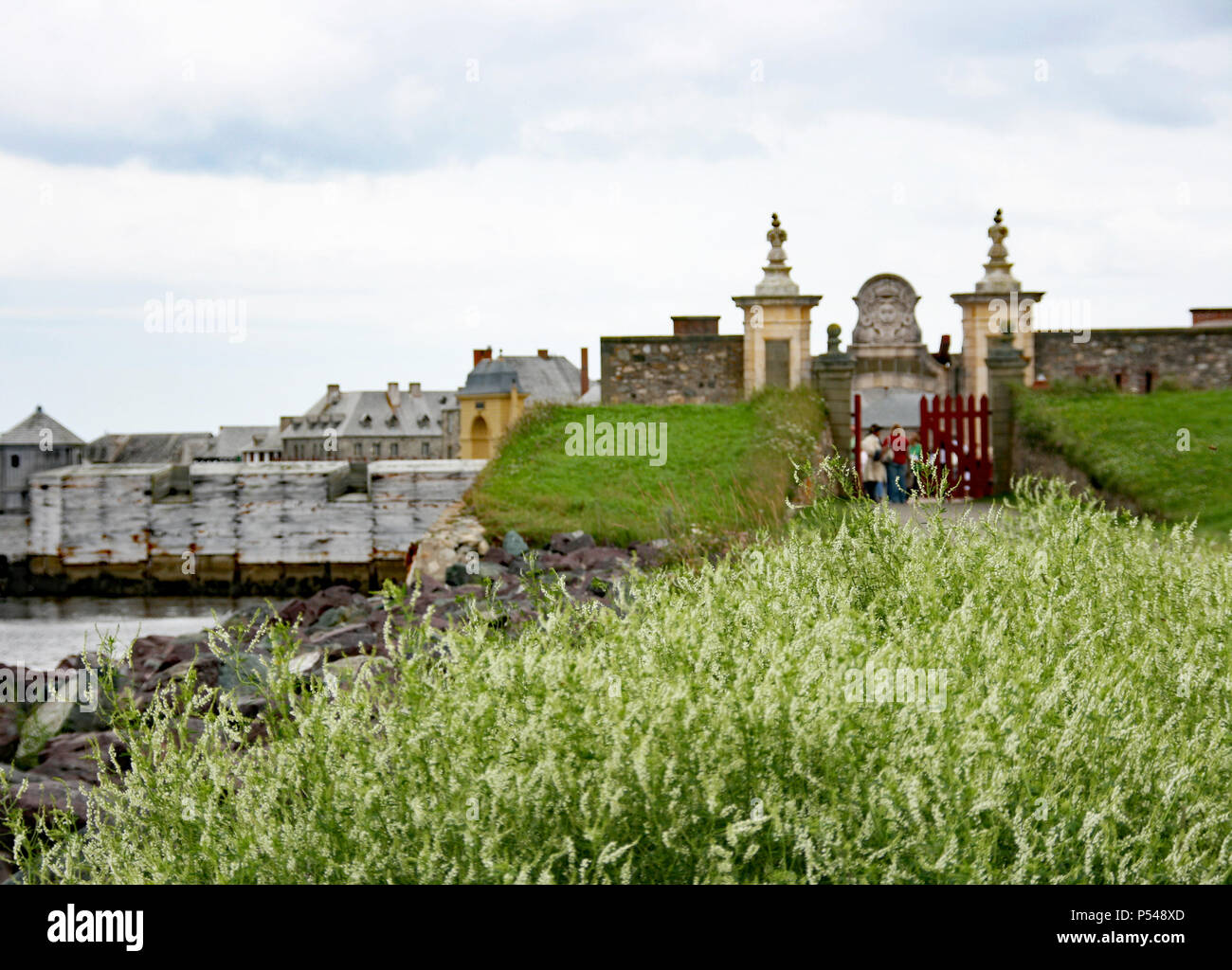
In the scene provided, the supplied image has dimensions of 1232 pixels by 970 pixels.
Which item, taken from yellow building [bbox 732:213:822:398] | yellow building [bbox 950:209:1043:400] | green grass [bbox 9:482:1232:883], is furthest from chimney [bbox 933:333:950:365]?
green grass [bbox 9:482:1232:883]

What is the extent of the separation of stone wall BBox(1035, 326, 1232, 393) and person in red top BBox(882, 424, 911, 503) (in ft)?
34.3

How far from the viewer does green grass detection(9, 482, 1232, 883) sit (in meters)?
3.54

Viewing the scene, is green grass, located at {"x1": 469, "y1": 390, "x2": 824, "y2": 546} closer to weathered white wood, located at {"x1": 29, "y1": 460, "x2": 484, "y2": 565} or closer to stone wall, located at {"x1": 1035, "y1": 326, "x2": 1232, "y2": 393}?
weathered white wood, located at {"x1": 29, "y1": 460, "x2": 484, "y2": 565}

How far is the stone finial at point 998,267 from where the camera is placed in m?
26.7

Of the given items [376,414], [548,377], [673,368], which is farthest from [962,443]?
[376,414]

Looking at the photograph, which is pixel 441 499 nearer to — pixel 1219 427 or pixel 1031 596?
pixel 1219 427

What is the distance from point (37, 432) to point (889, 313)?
90.7 ft

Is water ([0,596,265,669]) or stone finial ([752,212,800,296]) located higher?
stone finial ([752,212,800,296])

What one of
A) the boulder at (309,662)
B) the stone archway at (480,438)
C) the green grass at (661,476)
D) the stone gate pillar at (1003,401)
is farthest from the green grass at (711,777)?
the stone archway at (480,438)

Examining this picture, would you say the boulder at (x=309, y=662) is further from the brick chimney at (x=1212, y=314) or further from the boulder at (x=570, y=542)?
the brick chimney at (x=1212, y=314)

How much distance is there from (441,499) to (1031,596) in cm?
1549

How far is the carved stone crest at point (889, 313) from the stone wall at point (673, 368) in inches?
131
